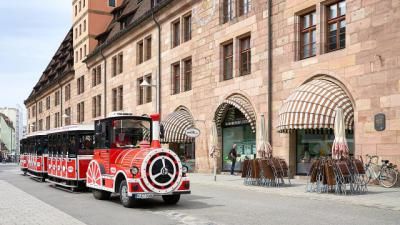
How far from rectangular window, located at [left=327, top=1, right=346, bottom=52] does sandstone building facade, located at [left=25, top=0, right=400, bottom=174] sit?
0.13 feet

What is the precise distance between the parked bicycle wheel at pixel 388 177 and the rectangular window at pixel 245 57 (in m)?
9.90

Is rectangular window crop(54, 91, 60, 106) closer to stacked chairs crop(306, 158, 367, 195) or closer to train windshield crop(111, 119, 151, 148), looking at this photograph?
train windshield crop(111, 119, 151, 148)

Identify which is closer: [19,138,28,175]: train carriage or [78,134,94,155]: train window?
[78,134,94,155]: train window

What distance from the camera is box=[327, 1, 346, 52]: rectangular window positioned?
19984 millimetres

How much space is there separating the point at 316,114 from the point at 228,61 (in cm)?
919

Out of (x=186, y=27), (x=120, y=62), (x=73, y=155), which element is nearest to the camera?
(x=73, y=155)

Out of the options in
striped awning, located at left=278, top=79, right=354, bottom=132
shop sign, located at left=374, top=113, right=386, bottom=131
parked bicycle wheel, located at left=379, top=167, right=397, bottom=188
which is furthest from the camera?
striped awning, located at left=278, top=79, right=354, bottom=132

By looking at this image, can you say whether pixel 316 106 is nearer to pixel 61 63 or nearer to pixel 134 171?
pixel 134 171

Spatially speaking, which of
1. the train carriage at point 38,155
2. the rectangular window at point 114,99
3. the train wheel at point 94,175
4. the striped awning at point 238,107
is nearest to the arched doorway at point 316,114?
the striped awning at point 238,107

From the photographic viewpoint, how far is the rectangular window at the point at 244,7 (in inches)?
1010

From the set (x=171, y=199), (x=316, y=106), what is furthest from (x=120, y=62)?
(x=171, y=199)

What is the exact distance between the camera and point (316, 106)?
19.3m

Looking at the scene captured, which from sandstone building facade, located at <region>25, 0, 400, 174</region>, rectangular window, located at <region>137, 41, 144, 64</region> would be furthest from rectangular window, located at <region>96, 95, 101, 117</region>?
rectangular window, located at <region>137, 41, 144, 64</region>

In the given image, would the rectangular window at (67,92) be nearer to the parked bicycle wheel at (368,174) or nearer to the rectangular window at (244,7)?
the rectangular window at (244,7)
